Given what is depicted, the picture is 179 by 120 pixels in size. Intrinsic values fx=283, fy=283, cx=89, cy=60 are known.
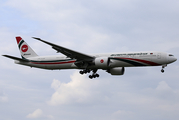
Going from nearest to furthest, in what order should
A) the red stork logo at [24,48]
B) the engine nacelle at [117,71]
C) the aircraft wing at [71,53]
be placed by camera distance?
the aircraft wing at [71,53], the engine nacelle at [117,71], the red stork logo at [24,48]

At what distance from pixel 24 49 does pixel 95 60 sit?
48.6 feet

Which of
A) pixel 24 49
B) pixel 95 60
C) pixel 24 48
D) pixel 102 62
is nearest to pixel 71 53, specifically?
pixel 95 60

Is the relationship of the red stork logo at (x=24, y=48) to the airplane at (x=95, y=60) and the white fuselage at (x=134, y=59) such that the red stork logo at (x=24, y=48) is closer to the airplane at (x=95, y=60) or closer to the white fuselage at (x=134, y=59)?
the airplane at (x=95, y=60)

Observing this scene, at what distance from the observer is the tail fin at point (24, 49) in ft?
156

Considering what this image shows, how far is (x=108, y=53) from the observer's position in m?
41.2

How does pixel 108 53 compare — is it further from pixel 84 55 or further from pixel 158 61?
pixel 158 61

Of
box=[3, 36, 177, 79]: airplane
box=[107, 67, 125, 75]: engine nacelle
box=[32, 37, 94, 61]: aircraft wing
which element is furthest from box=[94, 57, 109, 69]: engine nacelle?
box=[107, 67, 125, 75]: engine nacelle

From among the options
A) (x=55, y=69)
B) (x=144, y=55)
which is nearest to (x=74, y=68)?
(x=55, y=69)

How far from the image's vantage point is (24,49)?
4838 cm

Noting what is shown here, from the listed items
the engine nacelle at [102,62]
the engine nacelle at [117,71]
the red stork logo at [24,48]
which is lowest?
the engine nacelle at [117,71]

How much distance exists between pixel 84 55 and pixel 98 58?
79.5 inches

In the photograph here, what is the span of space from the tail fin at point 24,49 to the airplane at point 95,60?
5.97 ft

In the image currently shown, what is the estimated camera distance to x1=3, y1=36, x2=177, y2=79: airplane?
38906 millimetres

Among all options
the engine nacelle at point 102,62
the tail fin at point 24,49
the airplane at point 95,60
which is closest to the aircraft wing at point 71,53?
the airplane at point 95,60
